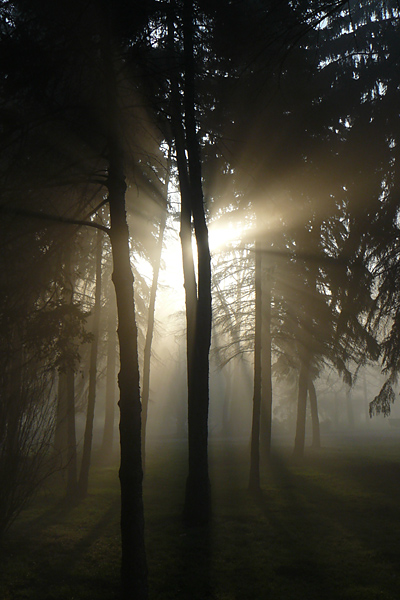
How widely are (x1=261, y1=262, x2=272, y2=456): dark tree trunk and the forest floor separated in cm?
349

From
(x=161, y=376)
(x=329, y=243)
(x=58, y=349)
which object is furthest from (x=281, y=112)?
(x=161, y=376)

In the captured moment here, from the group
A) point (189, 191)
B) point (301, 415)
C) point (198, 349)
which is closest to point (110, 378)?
point (301, 415)

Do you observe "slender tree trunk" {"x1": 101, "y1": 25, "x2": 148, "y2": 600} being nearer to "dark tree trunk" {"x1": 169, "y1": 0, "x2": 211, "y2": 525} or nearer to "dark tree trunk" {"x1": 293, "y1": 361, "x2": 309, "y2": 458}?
"dark tree trunk" {"x1": 169, "y1": 0, "x2": 211, "y2": 525}

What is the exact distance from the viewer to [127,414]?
7145 millimetres

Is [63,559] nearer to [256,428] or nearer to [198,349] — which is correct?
[198,349]

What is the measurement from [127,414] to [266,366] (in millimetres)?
13749

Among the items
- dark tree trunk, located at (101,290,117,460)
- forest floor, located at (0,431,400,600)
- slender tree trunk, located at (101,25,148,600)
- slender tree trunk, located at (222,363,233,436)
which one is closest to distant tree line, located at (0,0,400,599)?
slender tree trunk, located at (101,25,148,600)

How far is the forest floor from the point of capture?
7.54 metres

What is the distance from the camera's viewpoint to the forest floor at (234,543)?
24.7ft

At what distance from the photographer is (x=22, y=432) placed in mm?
8188

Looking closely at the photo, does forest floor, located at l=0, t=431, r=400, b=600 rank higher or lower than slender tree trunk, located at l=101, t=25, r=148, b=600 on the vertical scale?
lower

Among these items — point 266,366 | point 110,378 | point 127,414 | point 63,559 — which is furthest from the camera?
point 110,378

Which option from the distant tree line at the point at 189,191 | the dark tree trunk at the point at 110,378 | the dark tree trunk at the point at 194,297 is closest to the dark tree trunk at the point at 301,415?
the distant tree line at the point at 189,191

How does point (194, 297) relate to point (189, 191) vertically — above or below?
below
